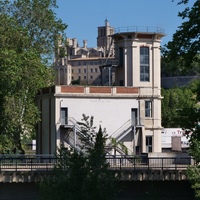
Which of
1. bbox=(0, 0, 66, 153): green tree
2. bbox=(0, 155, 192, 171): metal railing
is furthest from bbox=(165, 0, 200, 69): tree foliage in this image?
bbox=(0, 0, 66, 153): green tree

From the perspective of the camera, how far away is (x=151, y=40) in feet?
219

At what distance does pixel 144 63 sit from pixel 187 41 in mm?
35884

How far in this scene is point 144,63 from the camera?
66312 mm

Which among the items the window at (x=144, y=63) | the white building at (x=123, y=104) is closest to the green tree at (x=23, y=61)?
the white building at (x=123, y=104)

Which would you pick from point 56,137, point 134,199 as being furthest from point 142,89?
point 134,199

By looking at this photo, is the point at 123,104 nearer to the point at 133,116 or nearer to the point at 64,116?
the point at 133,116

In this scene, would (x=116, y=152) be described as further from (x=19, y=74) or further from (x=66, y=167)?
(x=66, y=167)

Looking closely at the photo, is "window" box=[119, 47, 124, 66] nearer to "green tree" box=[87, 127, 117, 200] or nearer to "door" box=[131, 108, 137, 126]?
"door" box=[131, 108, 137, 126]

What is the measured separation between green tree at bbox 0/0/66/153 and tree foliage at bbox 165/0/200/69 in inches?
1144

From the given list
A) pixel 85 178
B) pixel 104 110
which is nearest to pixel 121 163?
pixel 104 110

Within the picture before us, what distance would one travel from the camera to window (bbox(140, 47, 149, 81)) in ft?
218

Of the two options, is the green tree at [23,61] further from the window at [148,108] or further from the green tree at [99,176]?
the green tree at [99,176]

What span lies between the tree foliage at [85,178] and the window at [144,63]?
37.2 meters

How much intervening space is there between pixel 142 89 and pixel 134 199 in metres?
16.7
